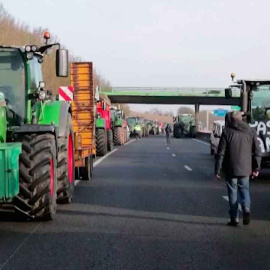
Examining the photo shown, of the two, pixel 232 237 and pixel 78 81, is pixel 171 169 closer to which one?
pixel 78 81

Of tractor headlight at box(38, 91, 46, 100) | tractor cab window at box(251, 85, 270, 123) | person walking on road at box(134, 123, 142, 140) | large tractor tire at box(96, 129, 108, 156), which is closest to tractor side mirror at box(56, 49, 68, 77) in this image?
tractor headlight at box(38, 91, 46, 100)

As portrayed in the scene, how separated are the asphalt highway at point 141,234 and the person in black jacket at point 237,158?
37 centimetres

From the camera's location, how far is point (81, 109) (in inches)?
621

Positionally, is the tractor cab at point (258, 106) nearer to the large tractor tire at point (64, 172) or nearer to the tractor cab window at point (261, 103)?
the tractor cab window at point (261, 103)

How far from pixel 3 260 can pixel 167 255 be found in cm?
192

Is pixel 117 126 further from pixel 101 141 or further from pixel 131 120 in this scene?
pixel 131 120

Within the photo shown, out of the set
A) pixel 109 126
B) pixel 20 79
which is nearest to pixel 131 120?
pixel 109 126

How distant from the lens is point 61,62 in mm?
9594

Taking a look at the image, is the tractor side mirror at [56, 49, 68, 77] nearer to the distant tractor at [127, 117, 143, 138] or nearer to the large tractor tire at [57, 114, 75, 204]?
the large tractor tire at [57, 114, 75, 204]

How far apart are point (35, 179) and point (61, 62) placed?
215 centimetres

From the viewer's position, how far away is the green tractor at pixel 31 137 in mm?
8305

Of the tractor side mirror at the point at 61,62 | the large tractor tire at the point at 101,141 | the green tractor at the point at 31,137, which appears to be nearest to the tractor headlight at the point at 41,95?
the green tractor at the point at 31,137

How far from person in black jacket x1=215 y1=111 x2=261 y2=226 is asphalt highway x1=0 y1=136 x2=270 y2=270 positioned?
37 centimetres

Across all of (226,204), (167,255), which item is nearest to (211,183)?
(226,204)
